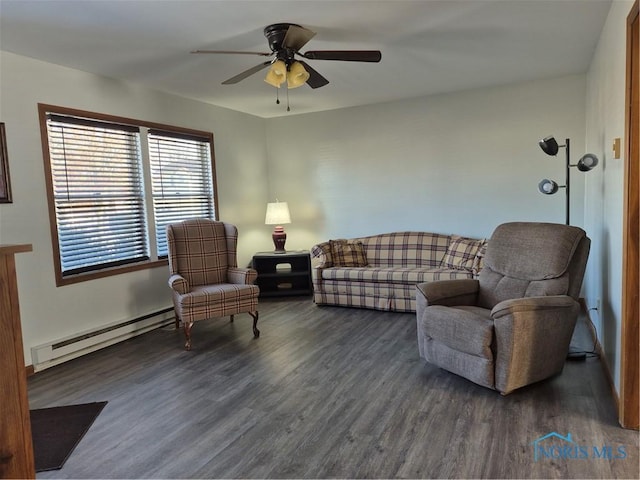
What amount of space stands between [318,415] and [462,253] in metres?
2.78

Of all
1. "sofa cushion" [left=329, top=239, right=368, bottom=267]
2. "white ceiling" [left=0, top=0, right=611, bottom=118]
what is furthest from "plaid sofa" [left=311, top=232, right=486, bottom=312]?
"white ceiling" [left=0, top=0, right=611, bottom=118]

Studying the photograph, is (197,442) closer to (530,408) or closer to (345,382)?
(345,382)

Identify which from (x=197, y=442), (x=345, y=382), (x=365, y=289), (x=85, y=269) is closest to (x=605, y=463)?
(x=345, y=382)

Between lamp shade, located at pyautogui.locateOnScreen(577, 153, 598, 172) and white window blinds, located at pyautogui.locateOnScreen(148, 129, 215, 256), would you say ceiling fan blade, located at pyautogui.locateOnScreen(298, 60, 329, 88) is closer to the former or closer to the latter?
lamp shade, located at pyautogui.locateOnScreen(577, 153, 598, 172)

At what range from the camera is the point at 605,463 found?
1.90 meters

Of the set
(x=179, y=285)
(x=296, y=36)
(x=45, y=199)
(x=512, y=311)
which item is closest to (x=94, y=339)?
(x=179, y=285)

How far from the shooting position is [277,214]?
5551 millimetres

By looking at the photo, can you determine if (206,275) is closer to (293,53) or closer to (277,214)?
(277,214)

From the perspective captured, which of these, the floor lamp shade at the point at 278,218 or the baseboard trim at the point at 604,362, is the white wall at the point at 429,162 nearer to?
the floor lamp shade at the point at 278,218

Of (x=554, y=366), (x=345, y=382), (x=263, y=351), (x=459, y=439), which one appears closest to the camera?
(x=459, y=439)

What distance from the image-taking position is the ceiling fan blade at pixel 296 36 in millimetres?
2596

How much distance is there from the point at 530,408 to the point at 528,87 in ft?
11.7

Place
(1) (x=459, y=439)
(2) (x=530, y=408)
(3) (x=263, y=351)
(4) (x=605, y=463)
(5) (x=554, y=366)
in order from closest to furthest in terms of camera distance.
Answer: (4) (x=605, y=463) < (1) (x=459, y=439) < (2) (x=530, y=408) < (5) (x=554, y=366) < (3) (x=263, y=351)

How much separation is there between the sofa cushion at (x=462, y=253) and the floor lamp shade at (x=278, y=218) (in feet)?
6.78
